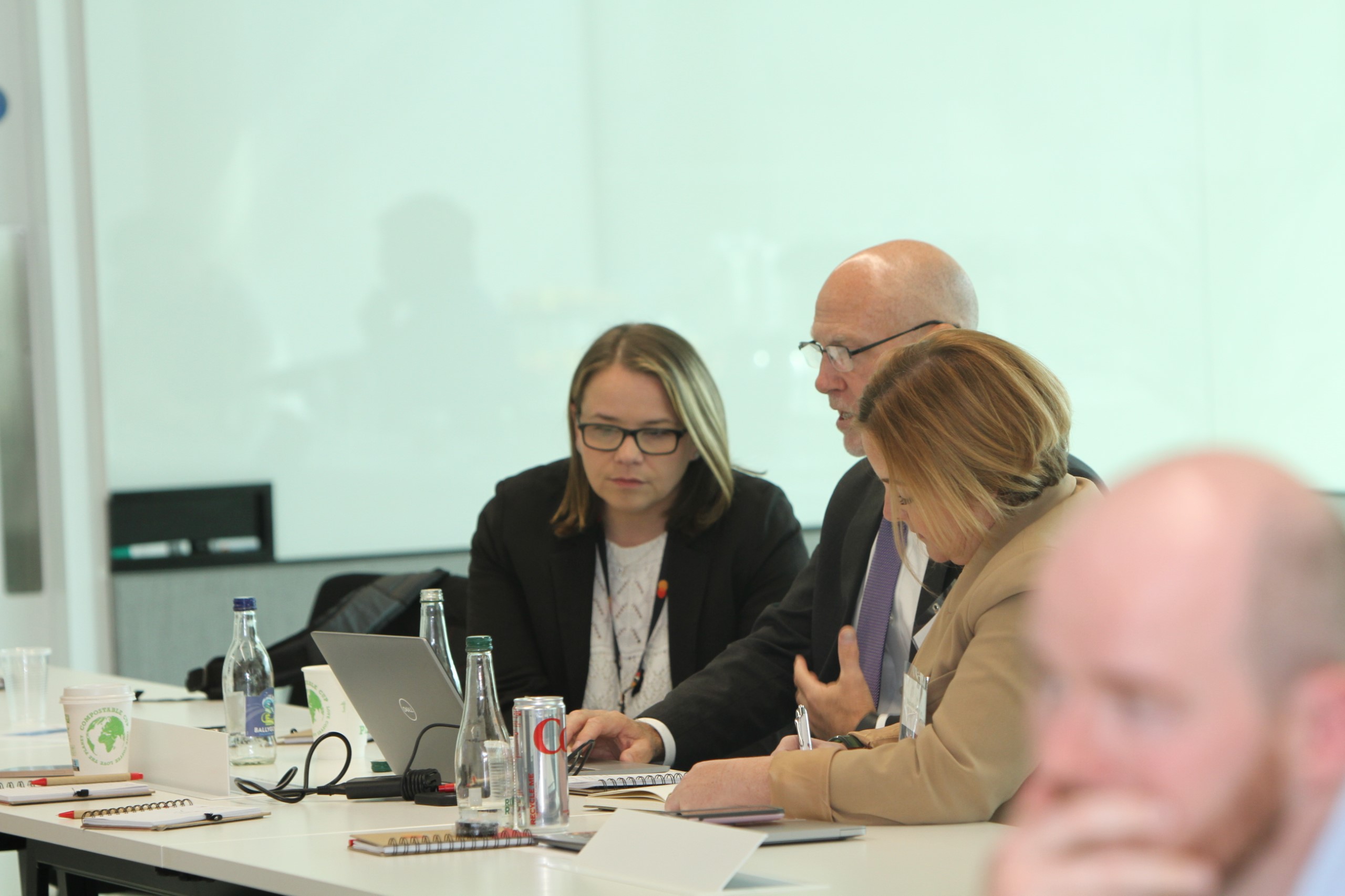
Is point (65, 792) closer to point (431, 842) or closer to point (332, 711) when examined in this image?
point (332, 711)

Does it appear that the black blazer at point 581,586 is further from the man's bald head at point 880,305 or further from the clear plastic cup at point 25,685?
the clear plastic cup at point 25,685

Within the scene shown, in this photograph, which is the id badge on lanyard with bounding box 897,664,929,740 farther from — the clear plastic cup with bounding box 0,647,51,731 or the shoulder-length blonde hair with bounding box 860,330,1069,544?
the clear plastic cup with bounding box 0,647,51,731

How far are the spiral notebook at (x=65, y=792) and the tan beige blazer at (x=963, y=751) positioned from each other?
93cm

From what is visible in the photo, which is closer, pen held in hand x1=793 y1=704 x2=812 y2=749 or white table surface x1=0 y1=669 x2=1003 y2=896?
white table surface x1=0 y1=669 x2=1003 y2=896

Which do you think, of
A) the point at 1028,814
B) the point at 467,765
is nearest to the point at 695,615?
the point at 467,765

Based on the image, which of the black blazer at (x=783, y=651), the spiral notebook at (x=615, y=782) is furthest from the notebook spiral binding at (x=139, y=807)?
the black blazer at (x=783, y=651)

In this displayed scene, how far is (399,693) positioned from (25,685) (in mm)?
1299

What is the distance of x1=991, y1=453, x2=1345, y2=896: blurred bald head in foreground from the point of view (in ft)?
1.76

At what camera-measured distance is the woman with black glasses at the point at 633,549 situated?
2.98 metres

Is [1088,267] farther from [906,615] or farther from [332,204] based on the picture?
[906,615]

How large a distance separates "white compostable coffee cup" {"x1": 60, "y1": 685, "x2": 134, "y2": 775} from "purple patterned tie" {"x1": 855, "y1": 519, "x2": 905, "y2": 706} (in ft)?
3.64

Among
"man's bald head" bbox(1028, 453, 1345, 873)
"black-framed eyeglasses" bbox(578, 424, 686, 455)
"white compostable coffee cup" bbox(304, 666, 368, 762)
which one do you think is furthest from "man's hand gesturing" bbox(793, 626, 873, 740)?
"man's bald head" bbox(1028, 453, 1345, 873)

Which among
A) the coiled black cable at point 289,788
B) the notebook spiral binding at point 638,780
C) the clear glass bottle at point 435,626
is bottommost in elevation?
the notebook spiral binding at point 638,780

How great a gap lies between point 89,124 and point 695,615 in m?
3.08
